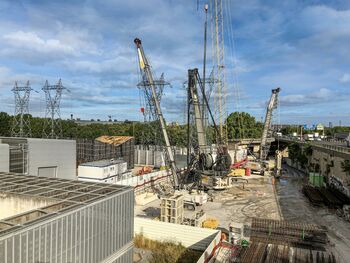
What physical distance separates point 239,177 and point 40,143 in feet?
108

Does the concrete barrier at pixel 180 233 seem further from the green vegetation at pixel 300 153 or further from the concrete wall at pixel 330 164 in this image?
the green vegetation at pixel 300 153

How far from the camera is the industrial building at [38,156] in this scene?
92.0 feet

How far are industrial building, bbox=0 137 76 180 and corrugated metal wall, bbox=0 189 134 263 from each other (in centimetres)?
1720

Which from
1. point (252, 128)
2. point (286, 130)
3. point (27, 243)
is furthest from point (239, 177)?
point (286, 130)

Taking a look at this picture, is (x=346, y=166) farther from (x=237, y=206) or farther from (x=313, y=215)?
(x=237, y=206)

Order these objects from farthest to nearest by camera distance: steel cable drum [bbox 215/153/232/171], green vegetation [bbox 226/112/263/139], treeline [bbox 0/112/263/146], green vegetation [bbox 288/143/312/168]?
green vegetation [bbox 226/112/263/139], treeline [bbox 0/112/263/146], green vegetation [bbox 288/143/312/168], steel cable drum [bbox 215/153/232/171]

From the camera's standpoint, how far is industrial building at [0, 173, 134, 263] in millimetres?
9983

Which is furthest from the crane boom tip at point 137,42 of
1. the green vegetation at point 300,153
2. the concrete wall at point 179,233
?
the green vegetation at point 300,153

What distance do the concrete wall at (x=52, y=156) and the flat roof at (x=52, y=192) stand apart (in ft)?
34.7

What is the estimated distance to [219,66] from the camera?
70.8m

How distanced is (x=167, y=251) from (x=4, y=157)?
16806 millimetres

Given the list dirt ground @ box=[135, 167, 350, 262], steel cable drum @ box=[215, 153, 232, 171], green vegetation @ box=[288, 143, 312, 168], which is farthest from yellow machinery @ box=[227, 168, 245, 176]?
green vegetation @ box=[288, 143, 312, 168]

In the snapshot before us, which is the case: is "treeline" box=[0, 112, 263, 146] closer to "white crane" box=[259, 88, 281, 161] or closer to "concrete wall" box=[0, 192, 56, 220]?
"white crane" box=[259, 88, 281, 161]

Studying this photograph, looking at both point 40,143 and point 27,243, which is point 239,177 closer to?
point 40,143
